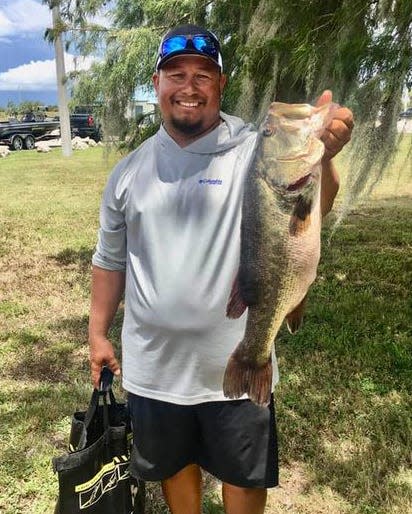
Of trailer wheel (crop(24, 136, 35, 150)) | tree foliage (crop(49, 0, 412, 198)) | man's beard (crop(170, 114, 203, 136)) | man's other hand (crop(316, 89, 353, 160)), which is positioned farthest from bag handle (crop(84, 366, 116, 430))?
trailer wheel (crop(24, 136, 35, 150))

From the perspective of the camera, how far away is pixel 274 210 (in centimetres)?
142

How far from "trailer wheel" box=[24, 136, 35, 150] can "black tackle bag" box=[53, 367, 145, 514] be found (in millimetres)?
24962

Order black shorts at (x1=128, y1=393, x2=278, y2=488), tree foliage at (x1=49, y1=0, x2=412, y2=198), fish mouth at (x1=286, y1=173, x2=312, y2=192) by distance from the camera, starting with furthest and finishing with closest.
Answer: tree foliage at (x1=49, y1=0, x2=412, y2=198) < black shorts at (x1=128, y1=393, x2=278, y2=488) < fish mouth at (x1=286, y1=173, x2=312, y2=192)

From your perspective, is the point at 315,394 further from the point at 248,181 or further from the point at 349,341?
the point at 248,181

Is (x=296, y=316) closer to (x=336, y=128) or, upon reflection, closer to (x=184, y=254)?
(x=184, y=254)

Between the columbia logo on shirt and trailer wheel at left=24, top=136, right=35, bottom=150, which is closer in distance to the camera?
the columbia logo on shirt

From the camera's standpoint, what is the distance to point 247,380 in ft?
5.63

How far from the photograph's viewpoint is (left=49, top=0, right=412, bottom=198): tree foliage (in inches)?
127

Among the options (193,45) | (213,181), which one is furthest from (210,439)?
(193,45)

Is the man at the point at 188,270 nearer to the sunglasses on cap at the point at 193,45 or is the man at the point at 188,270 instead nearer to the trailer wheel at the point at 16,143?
the sunglasses on cap at the point at 193,45

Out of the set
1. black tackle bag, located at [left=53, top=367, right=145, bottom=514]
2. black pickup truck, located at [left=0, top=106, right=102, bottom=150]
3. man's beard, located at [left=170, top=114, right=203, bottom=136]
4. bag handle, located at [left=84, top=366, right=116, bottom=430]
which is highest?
man's beard, located at [left=170, top=114, right=203, bottom=136]

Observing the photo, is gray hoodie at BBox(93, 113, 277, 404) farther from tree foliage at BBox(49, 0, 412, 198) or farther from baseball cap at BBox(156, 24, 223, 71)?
tree foliage at BBox(49, 0, 412, 198)

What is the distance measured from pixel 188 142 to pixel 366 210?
8.21 m

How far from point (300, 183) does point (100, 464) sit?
1.30m
